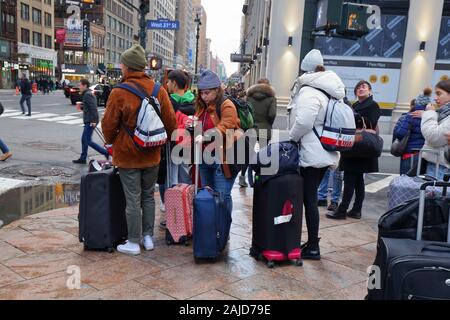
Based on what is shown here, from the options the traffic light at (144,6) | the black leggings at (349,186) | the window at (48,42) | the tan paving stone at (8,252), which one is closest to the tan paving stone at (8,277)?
the tan paving stone at (8,252)

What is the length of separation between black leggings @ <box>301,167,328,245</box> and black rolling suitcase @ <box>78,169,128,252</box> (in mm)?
1944

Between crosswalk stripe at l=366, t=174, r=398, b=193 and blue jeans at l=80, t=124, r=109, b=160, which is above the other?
blue jeans at l=80, t=124, r=109, b=160

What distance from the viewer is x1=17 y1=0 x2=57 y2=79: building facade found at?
58.4 metres

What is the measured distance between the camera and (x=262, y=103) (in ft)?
23.8

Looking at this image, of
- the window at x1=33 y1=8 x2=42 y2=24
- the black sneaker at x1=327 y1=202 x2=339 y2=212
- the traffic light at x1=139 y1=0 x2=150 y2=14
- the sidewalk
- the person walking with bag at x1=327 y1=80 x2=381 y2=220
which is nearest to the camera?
the sidewalk

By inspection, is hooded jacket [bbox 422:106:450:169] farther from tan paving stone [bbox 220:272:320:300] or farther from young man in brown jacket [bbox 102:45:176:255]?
young man in brown jacket [bbox 102:45:176:255]

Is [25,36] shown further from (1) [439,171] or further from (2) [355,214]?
(1) [439,171]

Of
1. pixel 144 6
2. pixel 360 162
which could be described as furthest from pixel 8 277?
pixel 144 6

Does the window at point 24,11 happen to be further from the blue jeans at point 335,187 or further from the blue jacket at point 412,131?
the blue jacket at point 412,131

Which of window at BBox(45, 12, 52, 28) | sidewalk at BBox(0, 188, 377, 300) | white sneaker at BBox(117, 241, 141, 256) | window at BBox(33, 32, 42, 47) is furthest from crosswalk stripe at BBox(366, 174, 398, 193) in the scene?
window at BBox(45, 12, 52, 28)

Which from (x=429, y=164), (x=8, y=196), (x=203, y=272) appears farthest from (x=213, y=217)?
(x=8, y=196)

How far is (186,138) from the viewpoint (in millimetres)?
4836

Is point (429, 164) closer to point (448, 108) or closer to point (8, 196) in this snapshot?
point (448, 108)
